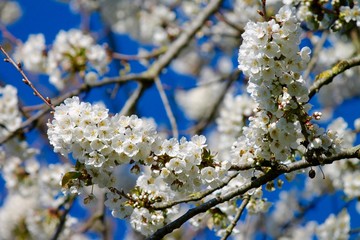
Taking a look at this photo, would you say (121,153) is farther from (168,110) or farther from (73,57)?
(73,57)

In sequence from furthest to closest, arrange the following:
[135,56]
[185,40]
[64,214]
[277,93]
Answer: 1. [135,56]
2. [185,40]
3. [64,214]
4. [277,93]

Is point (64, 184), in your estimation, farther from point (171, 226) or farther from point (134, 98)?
point (134, 98)

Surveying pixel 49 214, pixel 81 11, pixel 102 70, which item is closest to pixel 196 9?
pixel 81 11

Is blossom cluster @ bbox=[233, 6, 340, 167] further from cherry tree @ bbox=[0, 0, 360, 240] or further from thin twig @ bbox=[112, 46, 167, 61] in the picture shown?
thin twig @ bbox=[112, 46, 167, 61]

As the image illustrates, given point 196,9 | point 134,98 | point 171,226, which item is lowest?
point 171,226

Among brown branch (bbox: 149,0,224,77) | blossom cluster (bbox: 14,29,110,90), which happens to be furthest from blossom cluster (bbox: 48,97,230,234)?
blossom cluster (bbox: 14,29,110,90)

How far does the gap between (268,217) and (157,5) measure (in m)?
2.60

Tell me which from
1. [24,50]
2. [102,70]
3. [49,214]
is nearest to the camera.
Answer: [49,214]

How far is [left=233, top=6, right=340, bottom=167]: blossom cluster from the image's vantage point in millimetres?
1825

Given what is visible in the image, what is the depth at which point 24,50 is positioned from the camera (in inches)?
185

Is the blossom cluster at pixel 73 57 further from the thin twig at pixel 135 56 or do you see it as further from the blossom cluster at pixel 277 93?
the blossom cluster at pixel 277 93

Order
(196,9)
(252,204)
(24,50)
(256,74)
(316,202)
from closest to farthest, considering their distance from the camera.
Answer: (256,74) < (252,204) < (24,50) < (316,202) < (196,9)

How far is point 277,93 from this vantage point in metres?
1.89

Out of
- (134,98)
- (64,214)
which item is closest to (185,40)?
(134,98)
